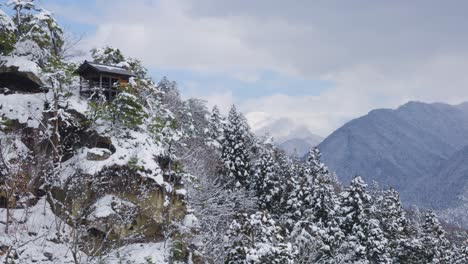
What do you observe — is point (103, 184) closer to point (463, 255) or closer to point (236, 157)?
point (236, 157)

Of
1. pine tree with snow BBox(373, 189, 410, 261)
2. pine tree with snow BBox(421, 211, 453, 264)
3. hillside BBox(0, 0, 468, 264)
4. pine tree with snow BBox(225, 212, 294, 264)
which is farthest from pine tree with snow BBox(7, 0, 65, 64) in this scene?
pine tree with snow BBox(421, 211, 453, 264)

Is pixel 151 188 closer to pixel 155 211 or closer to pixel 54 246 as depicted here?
pixel 155 211

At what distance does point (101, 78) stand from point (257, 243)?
14.7m

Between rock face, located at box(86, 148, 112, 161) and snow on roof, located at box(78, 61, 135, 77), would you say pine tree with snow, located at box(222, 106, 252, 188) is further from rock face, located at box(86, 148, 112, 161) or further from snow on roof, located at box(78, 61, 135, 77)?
rock face, located at box(86, 148, 112, 161)

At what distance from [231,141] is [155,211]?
66.6 ft

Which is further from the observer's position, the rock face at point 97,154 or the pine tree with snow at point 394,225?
the pine tree with snow at point 394,225

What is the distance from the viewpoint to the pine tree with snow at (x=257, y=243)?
18.0m

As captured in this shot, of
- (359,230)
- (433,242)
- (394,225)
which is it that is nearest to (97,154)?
(359,230)

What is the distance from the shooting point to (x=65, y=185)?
20.5m

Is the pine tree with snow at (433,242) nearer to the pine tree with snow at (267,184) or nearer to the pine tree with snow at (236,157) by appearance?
the pine tree with snow at (267,184)

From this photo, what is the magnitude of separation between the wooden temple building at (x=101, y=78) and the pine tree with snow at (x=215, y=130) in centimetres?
2110

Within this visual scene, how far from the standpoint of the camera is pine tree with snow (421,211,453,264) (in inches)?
1476

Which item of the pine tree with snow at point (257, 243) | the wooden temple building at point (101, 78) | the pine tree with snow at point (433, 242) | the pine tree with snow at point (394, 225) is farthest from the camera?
the pine tree with snow at point (394, 225)

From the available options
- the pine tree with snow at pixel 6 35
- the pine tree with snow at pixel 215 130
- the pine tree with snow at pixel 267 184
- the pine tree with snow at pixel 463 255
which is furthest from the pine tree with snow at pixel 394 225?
the pine tree with snow at pixel 6 35
